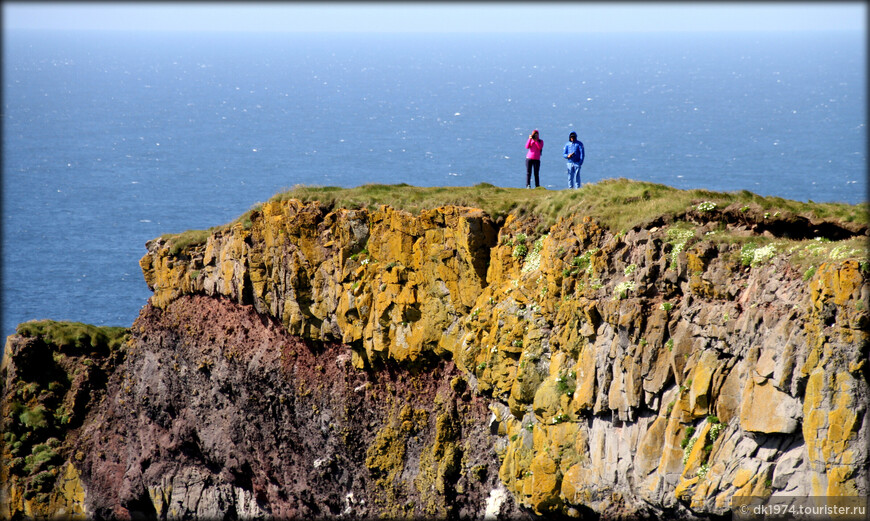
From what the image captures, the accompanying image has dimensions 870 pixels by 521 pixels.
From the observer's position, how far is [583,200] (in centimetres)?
3475

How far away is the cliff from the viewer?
26609 millimetres

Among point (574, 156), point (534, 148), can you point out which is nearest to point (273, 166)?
point (534, 148)

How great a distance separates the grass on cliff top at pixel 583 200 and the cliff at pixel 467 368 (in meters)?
0.13

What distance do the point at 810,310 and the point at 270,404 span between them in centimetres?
2487

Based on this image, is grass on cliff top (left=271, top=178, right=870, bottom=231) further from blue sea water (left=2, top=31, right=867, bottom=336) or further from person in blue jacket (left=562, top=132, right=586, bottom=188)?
blue sea water (left=2, top=31, right=867, bottom=336)

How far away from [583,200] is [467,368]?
23.3ft

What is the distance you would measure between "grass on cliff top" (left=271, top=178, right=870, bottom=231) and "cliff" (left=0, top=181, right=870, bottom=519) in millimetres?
130

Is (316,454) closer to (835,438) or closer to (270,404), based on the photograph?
(270,404)

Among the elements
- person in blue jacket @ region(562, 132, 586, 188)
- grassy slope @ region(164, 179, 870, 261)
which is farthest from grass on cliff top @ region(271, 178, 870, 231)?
person in blue jacket @ region(562, 132, 586, 188)

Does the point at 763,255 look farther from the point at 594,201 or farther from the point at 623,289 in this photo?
the point at 594,201

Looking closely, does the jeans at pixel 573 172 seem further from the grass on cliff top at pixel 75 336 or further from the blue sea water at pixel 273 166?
the blue sea water at pixel 273 166

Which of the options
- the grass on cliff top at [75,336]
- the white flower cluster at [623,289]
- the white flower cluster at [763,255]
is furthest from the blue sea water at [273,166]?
the white flower cluster at [763,255]

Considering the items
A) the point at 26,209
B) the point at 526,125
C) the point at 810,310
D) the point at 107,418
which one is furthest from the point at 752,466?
the point at 526,125

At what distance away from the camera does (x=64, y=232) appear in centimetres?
11594
